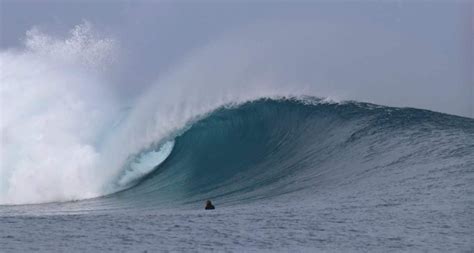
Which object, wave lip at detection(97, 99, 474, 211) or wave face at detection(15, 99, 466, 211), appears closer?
wave face at detection(15, 99, 466, 211)

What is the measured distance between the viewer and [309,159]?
1797 cm

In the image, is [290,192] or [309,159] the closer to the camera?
[290,192]

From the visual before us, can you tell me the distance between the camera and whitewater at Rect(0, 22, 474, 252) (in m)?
10.2

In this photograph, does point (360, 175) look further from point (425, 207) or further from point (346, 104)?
point (346, 104)

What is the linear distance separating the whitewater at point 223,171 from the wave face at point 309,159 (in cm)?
6

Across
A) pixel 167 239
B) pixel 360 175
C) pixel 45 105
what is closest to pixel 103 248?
pixel 167 239

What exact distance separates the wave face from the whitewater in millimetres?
56

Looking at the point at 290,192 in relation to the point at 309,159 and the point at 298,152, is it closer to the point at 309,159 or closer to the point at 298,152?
the point at 309,159

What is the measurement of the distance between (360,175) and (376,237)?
5156mm

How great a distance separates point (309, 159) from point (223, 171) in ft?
8.14

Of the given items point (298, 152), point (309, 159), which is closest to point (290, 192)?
point (309, 159)

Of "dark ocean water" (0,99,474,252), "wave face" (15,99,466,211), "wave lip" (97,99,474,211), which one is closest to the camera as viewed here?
"dark ocean water" (0,99,474,252)

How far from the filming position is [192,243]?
386 inches

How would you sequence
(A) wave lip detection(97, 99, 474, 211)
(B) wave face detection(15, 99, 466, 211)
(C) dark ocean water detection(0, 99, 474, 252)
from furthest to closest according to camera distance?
(A) wave lip detection(97, 99, 474, 211), (B) wave face detection(15, 99, 466, 211), (C) dark ocean water detection(0, 99, 474, 252)
